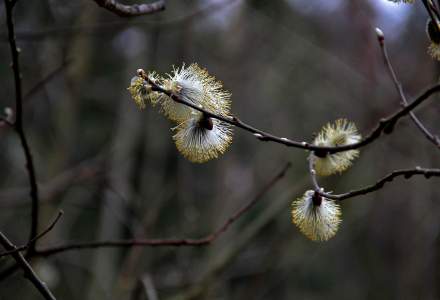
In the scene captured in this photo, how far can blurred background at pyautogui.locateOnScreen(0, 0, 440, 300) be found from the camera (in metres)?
4.21

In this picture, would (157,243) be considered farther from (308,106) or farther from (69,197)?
(308,106)

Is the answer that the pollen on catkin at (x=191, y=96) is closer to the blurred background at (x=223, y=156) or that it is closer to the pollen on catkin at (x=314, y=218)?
the pollen on catkin at (x=314, y=218)

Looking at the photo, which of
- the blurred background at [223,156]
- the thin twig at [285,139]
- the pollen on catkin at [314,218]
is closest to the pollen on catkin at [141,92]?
the thin twig at [285,139]

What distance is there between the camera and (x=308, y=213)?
1.63 metres

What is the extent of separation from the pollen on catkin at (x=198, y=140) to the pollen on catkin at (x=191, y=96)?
0.09 feet

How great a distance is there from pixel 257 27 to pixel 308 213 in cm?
564

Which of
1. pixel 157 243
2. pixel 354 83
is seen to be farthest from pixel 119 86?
pixel 157 243

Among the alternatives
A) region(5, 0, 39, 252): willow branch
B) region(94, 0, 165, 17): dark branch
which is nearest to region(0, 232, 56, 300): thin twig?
region(5, 0, 39, 252): willow branch

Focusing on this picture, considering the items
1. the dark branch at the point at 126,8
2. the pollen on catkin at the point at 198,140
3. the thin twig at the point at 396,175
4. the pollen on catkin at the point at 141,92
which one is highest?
the dark branch at the point at 126,8

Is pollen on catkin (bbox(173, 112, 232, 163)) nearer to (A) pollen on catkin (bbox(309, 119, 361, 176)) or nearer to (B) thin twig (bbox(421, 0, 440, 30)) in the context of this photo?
(A) pollen on catkin (bbox(309, 119, 361, 176))

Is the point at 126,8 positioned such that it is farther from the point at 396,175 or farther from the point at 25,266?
the point at 396,175

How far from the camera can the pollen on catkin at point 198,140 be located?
5.14 feet

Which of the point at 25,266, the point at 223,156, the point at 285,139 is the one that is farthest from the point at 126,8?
the point at 223,156

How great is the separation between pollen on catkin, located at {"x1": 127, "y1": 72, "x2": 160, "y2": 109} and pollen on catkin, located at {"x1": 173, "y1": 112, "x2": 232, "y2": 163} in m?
0.12
